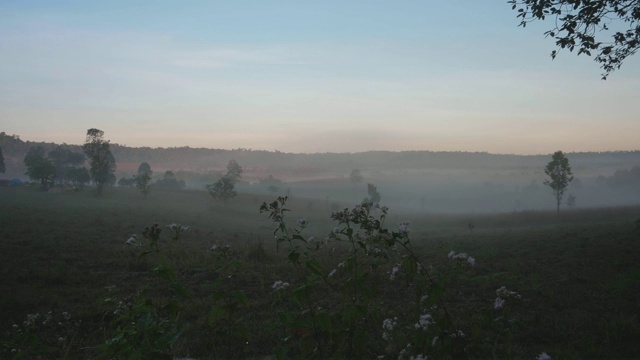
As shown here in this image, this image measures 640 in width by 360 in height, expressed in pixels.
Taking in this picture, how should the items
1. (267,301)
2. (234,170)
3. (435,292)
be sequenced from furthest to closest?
(234,170) < (267,301) < (435,292)

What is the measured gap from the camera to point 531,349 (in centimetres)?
589

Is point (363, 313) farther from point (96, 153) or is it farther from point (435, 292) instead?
point (96, 153)

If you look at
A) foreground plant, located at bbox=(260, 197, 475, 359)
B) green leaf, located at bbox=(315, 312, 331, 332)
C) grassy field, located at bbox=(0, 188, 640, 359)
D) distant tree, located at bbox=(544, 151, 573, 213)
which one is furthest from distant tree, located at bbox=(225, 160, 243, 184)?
green leaf, located at bbox=(315, 312, 331, 332)

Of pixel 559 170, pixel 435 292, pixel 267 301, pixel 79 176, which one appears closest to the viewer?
pixel 435 292

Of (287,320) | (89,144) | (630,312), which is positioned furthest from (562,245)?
(89,144)

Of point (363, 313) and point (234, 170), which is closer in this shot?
point (363, 313)

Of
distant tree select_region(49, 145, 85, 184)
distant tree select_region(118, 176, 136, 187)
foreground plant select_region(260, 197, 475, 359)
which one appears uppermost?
distant tree select_region(49, 145, 85, 184)

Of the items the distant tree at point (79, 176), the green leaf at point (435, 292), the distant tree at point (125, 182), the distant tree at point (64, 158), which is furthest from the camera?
the distant tree at point (125, 182)

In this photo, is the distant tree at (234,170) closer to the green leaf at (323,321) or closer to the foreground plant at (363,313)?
the foreground plant at (363,313)

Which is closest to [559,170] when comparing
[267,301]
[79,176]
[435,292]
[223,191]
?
[223,191]

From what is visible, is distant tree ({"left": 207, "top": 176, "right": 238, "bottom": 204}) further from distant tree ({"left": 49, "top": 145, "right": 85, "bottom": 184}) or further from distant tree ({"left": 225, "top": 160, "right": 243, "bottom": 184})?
distant tree ({"left": 49, "top": 145, "right": 85, "bottom": 184})

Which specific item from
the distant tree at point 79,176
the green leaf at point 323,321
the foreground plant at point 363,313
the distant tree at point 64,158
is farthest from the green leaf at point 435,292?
the distant tree at point 64,158

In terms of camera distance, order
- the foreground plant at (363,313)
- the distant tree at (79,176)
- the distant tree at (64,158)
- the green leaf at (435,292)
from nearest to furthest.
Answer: the green leaf at (435,292) → the foreground plant at (363,313) → the distant tree at (79,176) → the distant tree at (64,158)

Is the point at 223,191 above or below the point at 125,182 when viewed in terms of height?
above
